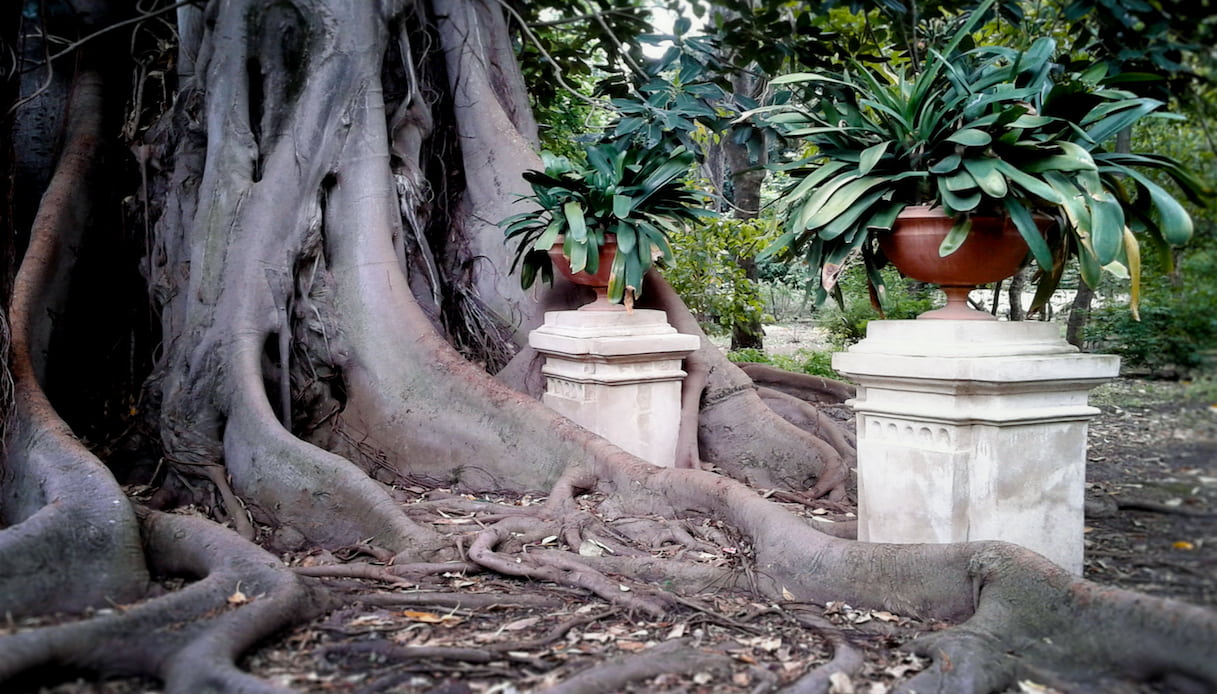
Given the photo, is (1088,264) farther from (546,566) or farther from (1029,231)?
(546,566)

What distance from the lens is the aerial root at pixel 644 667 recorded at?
7.24 ft

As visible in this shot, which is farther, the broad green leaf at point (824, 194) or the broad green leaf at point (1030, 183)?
the broad green leaf at point (824, 194)

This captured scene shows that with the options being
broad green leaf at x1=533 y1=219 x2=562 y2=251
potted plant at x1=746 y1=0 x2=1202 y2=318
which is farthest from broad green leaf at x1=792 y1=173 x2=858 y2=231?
broad green leaf at x1=533 y1=219 x2=562 y2=251

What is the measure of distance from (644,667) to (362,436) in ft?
9.11

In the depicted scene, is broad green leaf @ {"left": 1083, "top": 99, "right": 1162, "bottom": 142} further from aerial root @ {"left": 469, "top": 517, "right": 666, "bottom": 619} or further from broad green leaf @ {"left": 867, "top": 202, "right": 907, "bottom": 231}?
aerial root @ {"left": 469, "top": 517, "right": 666, "bottom": 619}

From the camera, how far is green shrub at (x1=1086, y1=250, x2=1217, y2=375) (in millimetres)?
2088

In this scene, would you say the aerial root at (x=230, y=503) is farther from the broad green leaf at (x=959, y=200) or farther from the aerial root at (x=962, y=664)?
the broad green leaf at (x=959, y=200)

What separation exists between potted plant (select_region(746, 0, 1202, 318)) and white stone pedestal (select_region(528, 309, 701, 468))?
→ 1403 millimetres

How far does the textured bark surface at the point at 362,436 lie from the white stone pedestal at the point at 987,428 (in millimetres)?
272

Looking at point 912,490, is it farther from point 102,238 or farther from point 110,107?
point 110,107

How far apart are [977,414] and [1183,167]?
961 mm

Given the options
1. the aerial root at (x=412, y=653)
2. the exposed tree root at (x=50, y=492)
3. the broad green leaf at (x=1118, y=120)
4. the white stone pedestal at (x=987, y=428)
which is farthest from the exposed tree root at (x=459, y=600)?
the broad green leaf at (x=1118, y=120)

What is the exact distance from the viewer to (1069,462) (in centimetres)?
308

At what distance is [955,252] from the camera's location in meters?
3.04
